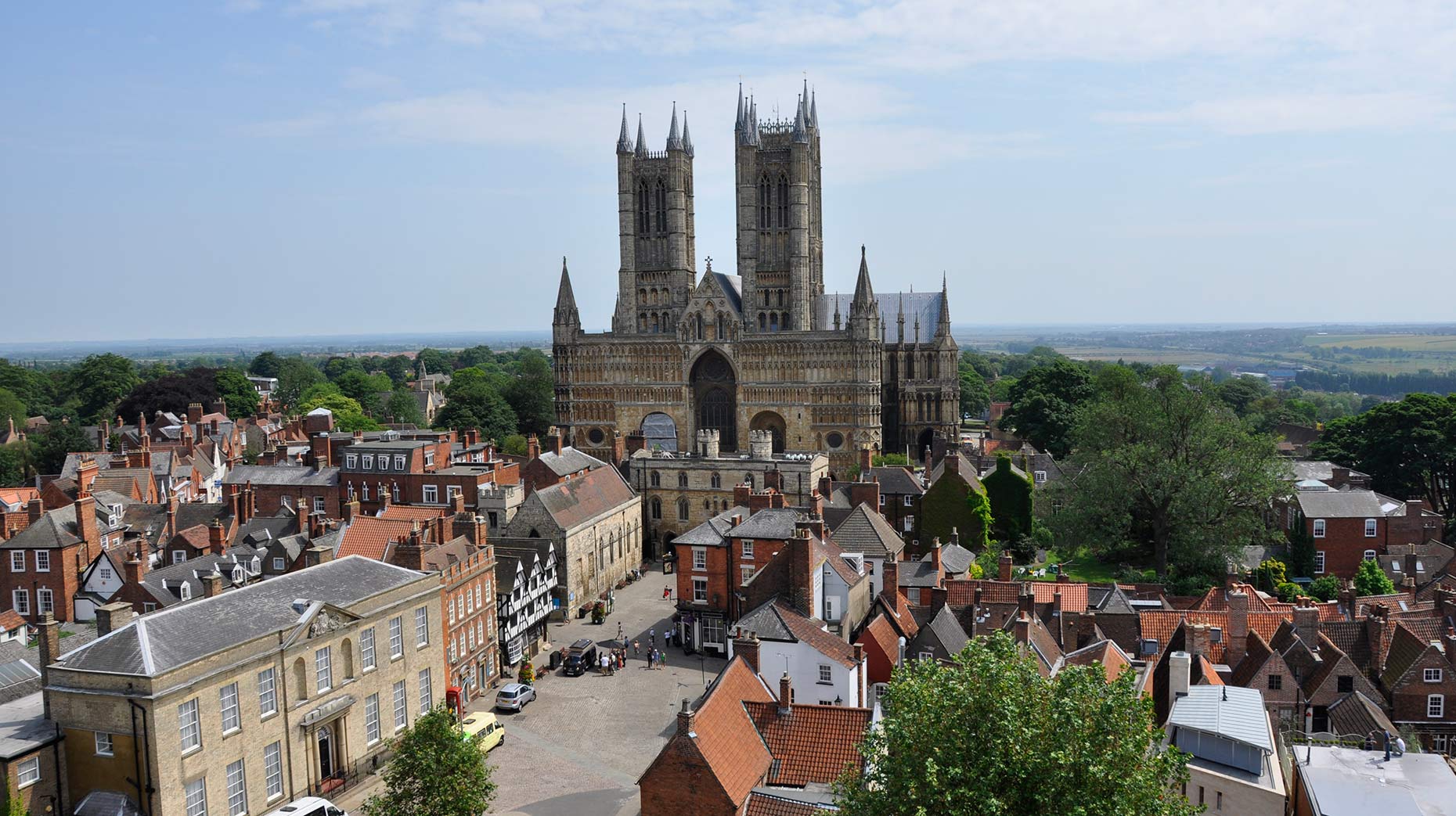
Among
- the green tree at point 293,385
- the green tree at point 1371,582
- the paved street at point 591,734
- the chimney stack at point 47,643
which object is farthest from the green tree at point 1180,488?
the green tree at point 293,385

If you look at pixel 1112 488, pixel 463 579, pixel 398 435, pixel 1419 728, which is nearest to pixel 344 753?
pixel 463 579

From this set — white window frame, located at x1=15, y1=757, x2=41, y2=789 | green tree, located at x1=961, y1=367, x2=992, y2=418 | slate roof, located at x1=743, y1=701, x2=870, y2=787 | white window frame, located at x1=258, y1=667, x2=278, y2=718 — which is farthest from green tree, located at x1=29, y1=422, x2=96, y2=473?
green tree, located at x1=961, y1=367, x2=992, y2=418

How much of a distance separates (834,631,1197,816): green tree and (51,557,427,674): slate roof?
14962 mm

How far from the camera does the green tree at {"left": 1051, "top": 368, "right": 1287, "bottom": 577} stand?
157 feet

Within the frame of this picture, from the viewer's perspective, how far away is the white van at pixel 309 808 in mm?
25547

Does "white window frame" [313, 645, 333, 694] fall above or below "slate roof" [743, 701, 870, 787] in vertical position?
above

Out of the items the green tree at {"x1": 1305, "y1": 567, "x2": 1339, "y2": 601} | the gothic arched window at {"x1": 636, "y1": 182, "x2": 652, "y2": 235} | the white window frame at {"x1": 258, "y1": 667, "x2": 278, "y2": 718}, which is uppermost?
the gothic arched window at {"x1": 636, "y1": 182, "x2": 652, "y2": 235}

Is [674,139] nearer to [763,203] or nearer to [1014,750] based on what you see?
[763,203]

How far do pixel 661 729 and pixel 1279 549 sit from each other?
33568 millimetres

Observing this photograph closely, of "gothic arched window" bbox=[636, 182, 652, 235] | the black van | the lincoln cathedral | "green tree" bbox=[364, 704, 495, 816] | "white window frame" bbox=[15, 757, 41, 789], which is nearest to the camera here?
"white window frame" bbox=[15, 757, 41, 789]

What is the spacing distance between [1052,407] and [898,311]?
14.7 metres

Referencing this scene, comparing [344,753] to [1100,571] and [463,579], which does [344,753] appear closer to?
[463,579]

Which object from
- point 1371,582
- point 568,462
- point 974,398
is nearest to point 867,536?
point 568,462

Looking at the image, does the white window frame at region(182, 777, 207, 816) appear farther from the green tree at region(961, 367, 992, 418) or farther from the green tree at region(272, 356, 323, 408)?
the green tree at region(961, 367, 992, 418)
